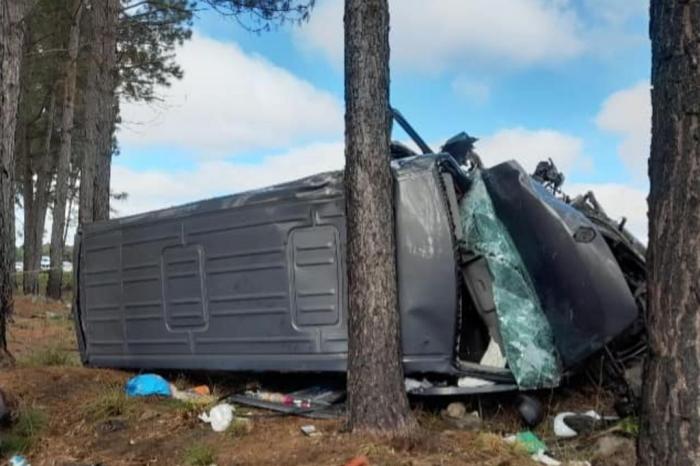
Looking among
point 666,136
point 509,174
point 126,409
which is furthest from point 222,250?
point 666,136

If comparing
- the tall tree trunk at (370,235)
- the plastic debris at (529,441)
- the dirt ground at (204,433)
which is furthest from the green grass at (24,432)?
the plastic debris at (529,441)

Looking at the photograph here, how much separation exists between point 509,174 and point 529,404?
1.33 metres

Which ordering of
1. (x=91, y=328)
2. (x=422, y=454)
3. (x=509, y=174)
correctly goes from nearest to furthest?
(x=422, y=454) → (x=509, y=174) → (x=91, y=328)

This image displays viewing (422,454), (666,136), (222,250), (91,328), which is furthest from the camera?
(91,328)

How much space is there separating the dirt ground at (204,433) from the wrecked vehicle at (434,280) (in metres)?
0.27

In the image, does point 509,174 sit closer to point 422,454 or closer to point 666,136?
point 422,454

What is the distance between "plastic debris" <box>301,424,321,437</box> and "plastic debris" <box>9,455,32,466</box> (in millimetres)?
1468

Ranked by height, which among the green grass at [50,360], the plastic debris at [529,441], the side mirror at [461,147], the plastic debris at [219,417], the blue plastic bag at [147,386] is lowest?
the plastic debris at [529,441]

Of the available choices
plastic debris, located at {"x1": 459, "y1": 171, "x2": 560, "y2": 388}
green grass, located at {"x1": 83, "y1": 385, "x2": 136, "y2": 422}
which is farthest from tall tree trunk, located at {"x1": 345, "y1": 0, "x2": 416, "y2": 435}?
green grass, located at {"x1": 83, "y1": 385, "x2": 136, "y2": 422}

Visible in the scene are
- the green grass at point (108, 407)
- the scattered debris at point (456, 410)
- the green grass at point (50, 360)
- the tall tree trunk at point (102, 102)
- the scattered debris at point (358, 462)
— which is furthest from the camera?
the tall tree trunk at point (102, 102)

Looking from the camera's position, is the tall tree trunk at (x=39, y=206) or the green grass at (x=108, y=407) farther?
the tall tree trunk at (x=39, y=206)

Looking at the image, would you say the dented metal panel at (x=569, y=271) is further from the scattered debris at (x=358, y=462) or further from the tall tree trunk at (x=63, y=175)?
the tall tree trunk at (x=63, y=175)

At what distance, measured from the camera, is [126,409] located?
13.8 ft

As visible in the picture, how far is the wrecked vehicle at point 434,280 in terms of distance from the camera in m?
3.77
